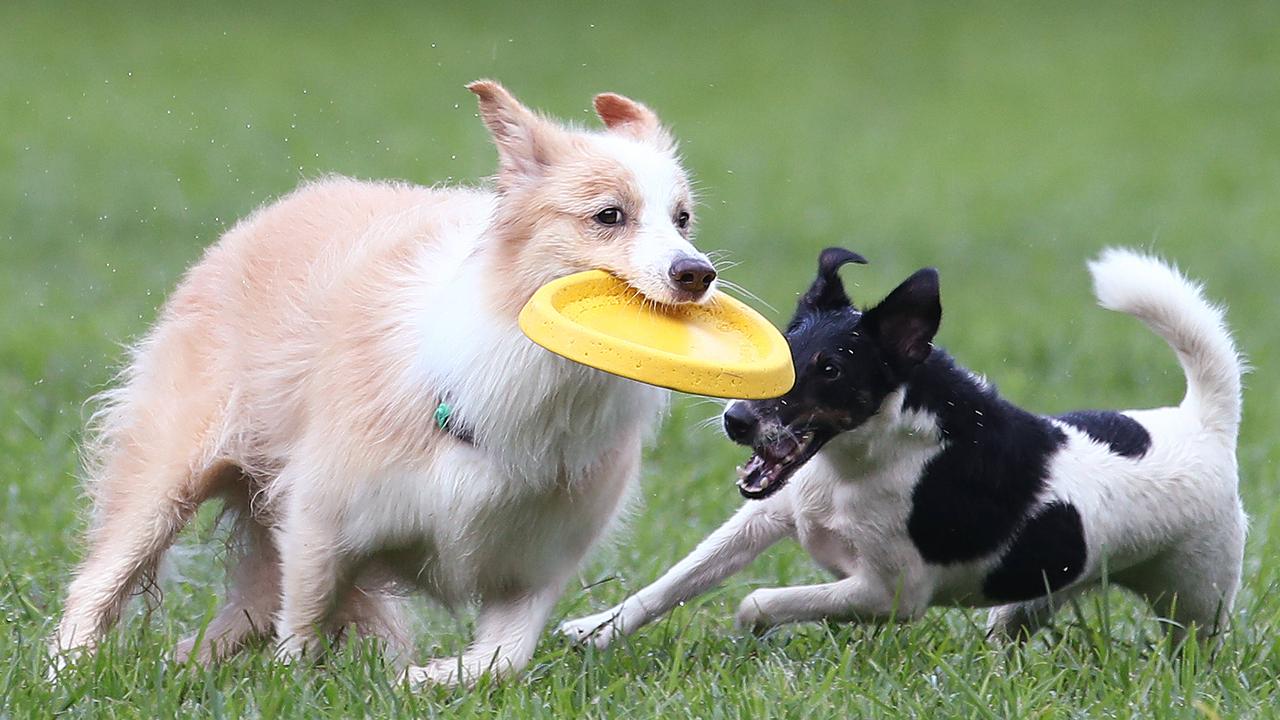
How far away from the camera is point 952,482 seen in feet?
16.3

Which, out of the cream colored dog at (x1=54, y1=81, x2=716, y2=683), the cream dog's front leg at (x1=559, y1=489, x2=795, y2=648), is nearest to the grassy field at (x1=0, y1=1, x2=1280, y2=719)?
the cream dog's front leg at (x1=559, y1=489, x2=795, y2=648)

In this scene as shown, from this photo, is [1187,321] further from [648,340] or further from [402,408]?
[402,408]

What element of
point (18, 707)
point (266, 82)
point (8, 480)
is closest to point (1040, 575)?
point (18, 707)

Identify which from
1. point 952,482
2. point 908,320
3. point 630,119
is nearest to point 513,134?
point 630,119

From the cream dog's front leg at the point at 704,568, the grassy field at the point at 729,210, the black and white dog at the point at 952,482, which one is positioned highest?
the black and white dog at the point at 952,482

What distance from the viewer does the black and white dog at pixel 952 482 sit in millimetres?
4816

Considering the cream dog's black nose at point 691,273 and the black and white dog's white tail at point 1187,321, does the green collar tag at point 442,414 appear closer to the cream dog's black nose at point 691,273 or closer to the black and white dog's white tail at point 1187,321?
the cream dog's black nose at point 691,273

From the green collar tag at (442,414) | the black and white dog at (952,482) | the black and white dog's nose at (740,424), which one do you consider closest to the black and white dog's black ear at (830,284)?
the black and white dog at (952,482)

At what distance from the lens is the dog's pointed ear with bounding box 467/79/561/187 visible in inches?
176

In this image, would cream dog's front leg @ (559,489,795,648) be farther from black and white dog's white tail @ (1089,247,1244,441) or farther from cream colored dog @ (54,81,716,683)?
black and white dog's white tail @ (1089,247,1244,441)

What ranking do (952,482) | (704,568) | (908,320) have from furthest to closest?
(704,568)
(952,482)
(908,320)

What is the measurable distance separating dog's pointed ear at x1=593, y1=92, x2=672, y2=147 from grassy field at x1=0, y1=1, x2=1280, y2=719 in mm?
286

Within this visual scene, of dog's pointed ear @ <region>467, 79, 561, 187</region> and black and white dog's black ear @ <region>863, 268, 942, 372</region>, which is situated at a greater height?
dog's pointed ear @ <region>467, 79, 561, 187</region>

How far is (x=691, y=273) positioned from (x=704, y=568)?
141 centimetres
